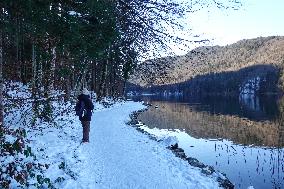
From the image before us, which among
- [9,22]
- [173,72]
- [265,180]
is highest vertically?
[9,22]

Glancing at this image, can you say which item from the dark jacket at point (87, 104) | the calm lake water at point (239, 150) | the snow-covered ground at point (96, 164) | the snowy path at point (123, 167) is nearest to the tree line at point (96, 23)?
the snow-covered ground at point (96, 164)

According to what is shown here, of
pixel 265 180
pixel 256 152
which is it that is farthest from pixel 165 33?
pixel 256 152

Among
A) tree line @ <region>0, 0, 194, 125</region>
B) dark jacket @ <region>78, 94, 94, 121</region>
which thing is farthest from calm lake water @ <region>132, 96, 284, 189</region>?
tree line @ <region>0, 0, 194, 125</region>

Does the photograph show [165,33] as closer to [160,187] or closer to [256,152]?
[160,187]

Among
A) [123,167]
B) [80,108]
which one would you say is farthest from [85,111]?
[123,167]

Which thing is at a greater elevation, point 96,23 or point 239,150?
point 96,23

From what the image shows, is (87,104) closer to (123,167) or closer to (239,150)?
(123,167)

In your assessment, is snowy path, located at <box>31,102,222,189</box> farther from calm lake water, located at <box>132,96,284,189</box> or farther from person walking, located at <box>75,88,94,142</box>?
calm lake water, located at <box>132,96,284,189</box>

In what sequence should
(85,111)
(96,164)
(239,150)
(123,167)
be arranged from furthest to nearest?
(239,150)
(85,111)
(96,164)
(123,167)

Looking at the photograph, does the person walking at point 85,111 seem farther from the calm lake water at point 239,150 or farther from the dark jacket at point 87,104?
the calm lake water at point 239,150

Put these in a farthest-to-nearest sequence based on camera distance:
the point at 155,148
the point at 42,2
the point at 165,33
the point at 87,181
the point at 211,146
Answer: the point at 211,146 < the point at 155,148 < the point at 87,181 < the point at 42,2 < the point at 165,33

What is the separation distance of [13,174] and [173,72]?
4341mm

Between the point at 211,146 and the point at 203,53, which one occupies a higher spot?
the point at 203,53

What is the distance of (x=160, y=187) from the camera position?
9.69 metres
